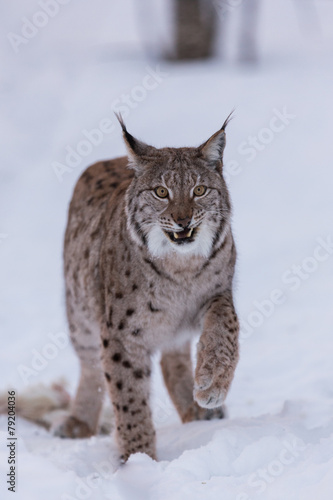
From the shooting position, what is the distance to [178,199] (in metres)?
4.00

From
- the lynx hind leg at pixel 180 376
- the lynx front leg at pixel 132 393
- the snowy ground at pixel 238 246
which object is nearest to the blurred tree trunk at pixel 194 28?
the snowy ground at pixel 238 246

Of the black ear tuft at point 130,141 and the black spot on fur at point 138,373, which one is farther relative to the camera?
the black spot on fur at point 138,373

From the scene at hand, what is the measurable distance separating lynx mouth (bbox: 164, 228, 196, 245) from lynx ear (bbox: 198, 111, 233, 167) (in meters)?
0.47

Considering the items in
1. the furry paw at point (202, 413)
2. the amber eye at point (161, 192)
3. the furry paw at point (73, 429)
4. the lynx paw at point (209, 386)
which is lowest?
the furry paw at point (73, 429)

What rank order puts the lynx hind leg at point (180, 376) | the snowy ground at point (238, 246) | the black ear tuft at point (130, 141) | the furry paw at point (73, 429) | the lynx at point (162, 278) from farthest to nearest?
the furry paw at point (73, 429)
the lynx hind leg at point (180, 376)
the black ear tuft at point (130, 141)
the lynx at point (162, 278)
the snowy ground at point (238, 246)

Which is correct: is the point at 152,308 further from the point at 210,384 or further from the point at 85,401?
the point at 85,401

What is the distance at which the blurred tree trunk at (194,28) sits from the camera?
471 inches

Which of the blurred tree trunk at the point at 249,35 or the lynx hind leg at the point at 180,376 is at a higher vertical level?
the blurred tree trunk at the point at 249,35

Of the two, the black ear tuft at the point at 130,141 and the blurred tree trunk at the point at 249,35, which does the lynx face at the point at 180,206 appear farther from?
the blurred tree trunk at the point at 249,35

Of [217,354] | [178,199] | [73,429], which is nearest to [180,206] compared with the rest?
[178,199]

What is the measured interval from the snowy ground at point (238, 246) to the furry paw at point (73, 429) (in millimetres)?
130

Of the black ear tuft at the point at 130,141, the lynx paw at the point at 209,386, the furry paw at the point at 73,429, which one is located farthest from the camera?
the furry paw at the point at 73,429

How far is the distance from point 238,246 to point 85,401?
3404mm

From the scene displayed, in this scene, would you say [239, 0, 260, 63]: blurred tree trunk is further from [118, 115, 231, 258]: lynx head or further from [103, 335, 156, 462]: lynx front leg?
[103, 335, 156, 462]: lynx front leg
